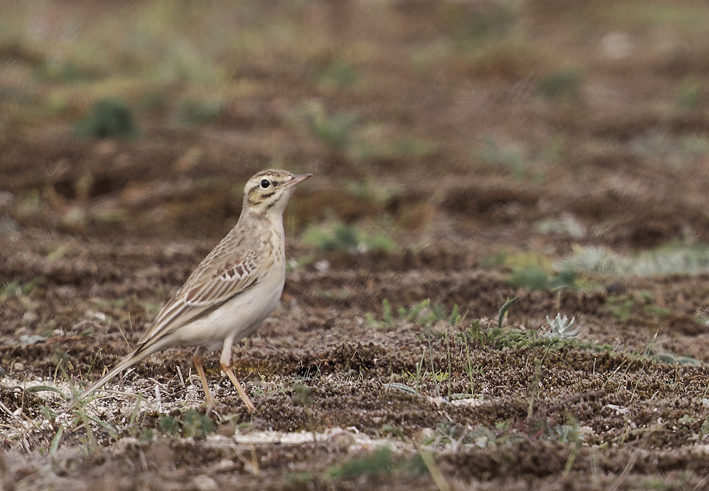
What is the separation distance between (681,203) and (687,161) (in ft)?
8.84

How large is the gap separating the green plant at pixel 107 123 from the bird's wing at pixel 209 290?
728 cm

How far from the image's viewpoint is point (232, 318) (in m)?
5.23

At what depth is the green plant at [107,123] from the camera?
1213 centimetres

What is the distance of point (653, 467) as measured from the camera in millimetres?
4051

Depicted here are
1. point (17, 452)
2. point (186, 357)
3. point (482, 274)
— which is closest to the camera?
point (17, 452)

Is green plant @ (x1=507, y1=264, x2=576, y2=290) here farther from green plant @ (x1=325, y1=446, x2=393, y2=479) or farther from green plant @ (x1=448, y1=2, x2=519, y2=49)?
green plant @ (x1=448, y1=2, x2=519, y2=49)

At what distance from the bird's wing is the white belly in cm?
3

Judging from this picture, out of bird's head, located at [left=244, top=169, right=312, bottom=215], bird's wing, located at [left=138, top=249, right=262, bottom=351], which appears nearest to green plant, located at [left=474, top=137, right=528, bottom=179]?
bird's head, located at [left=244, top=169, right=312, bottom=215]

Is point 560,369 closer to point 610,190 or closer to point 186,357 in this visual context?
point 186,357

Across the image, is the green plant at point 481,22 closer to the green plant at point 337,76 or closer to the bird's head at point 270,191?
the green plant at point 337,76

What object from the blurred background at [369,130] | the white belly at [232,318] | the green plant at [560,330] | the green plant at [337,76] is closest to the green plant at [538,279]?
the blurred background at [369,130]

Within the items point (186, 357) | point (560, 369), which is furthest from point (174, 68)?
point (560, 369)

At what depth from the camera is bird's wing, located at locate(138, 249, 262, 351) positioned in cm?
521

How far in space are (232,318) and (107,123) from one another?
25.0 feet
